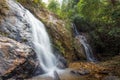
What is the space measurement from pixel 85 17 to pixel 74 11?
277cm

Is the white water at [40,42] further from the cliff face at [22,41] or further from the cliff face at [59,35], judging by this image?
the cliff face at [59,35]

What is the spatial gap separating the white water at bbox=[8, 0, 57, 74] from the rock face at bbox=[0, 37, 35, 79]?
1717 millimetres

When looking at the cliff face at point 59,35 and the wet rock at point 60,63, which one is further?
the cliff face at point 59,35

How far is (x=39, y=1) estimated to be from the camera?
15281 mm

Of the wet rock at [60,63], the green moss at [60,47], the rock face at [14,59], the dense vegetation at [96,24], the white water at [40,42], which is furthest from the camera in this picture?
the dense vegetation at [96,24]

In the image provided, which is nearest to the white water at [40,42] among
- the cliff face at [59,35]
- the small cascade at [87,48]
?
the cliff face at [59,35]

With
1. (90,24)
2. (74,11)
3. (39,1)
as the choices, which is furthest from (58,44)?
(74,11)

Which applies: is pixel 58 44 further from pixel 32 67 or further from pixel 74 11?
pixel 74 11

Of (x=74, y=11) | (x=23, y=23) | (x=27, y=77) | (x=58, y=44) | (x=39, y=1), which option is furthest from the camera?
(x=74, y=11)

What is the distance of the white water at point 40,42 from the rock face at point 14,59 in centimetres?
172

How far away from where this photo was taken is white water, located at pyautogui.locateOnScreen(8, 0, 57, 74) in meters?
10.1

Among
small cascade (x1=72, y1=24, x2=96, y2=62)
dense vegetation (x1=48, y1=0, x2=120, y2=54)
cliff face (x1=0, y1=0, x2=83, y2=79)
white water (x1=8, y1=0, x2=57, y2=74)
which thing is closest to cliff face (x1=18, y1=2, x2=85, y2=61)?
cliff face (x1=0, y1=0, x2=83, y2=79)

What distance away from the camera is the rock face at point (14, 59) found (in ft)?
23.2

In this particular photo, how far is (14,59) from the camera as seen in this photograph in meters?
7.51
